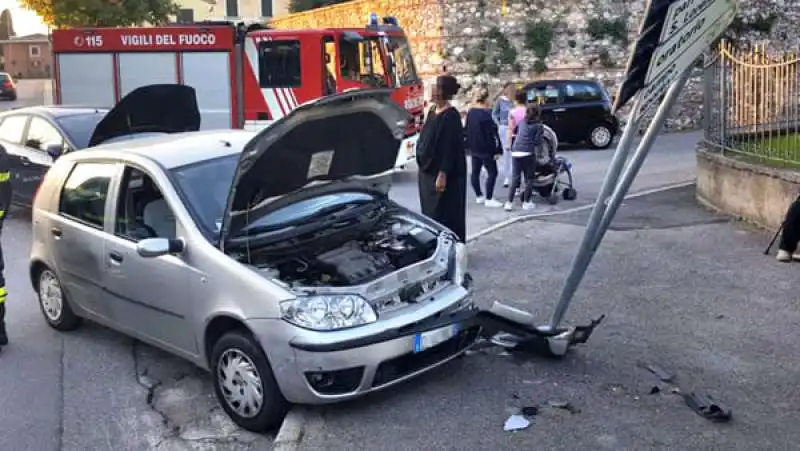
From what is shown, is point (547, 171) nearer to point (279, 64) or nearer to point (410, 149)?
point (410, 149)

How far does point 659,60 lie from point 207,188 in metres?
2.97

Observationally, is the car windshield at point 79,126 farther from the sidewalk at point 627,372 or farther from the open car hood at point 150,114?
the sidewalk at point 627,372

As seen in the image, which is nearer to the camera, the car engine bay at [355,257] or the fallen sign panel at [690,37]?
the fallen sign panel at [690,37]

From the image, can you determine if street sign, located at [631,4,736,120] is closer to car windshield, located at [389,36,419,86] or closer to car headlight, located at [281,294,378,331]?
car headlight, located at [281,294,378,331]

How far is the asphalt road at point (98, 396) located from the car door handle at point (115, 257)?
0.83 meters

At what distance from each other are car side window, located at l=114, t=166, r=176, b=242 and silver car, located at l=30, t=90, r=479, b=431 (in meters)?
0.01

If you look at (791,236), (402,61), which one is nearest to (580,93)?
(402,61)

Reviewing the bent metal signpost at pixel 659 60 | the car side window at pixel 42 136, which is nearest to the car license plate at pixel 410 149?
the car side window at pixel 42 136

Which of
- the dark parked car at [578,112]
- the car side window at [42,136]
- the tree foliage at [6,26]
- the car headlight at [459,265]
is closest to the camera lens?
the car headlight at [459,265]

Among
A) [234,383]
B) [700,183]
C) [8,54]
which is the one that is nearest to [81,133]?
[234,383]

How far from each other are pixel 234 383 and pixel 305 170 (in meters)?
1.38

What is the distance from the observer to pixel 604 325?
6.73m

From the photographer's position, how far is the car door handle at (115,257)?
6216 millimetres

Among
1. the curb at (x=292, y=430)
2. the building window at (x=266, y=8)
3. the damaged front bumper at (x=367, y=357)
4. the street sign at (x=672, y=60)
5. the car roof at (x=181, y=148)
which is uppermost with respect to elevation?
the building window at (x=266, y=8)
